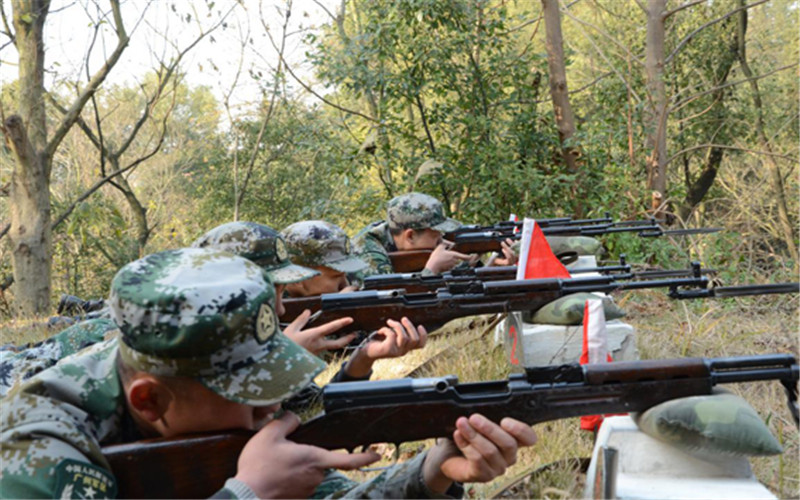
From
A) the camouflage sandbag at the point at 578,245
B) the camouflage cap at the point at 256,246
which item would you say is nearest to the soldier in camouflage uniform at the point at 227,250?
the camouflage cap at the point at 256,246

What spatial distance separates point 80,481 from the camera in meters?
1.95

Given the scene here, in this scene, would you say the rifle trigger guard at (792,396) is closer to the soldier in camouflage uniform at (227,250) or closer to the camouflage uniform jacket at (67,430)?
the camouflage uniform jacket at (67,430)

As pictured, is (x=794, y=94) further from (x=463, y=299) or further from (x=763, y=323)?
(x=463, y=299)

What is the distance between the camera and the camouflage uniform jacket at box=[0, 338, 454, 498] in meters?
1.93

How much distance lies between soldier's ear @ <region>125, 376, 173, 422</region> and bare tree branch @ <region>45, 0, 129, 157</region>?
9473mm

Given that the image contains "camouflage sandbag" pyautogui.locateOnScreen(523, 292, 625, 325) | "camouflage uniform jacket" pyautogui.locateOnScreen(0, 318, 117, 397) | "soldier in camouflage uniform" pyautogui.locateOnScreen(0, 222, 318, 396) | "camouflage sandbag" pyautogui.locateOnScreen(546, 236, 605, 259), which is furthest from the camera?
"camouflage sandbag" pyautogui.locateOnScreen(546, 236, 605, 259)

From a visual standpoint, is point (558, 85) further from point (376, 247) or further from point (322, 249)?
point (322, 249)

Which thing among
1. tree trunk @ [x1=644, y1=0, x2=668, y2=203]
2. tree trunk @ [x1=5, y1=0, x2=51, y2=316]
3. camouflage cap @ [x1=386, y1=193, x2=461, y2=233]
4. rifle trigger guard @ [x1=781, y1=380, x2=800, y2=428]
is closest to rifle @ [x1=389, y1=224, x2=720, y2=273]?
camouflage cap @ [x1=386, y1=193, x2=461, y2=233]

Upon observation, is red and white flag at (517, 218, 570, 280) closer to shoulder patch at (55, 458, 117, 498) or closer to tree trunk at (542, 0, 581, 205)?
shoulder patch at (55, 458, 117, 498)

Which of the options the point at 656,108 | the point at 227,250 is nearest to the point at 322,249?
the point at 227,250

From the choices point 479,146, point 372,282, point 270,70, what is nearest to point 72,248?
point 270,70

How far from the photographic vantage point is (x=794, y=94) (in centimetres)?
1605

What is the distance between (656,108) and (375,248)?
5.80 metres

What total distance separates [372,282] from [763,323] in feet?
12.9
